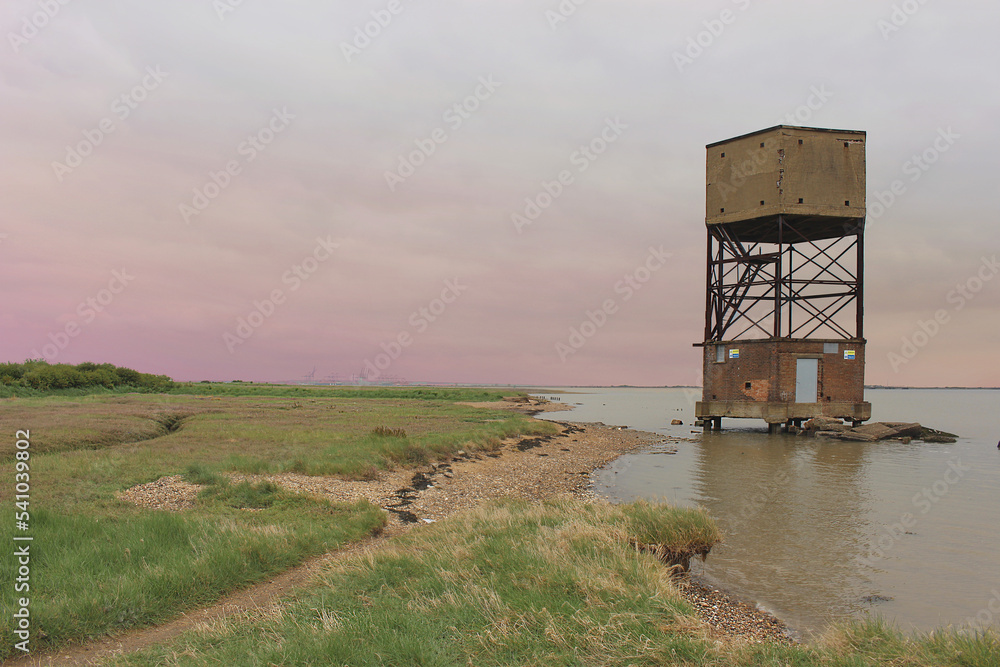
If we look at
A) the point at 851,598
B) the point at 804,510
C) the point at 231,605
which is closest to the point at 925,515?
the point at 804,510

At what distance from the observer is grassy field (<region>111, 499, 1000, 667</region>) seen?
5.33 m

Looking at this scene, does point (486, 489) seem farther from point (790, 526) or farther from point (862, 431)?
point (862, 431)

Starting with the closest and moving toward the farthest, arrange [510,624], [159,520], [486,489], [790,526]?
1. [510,624]
2. [159,520]
3. [790,526]
4. [486,489]

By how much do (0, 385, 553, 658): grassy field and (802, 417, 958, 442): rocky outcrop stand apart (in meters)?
23.7

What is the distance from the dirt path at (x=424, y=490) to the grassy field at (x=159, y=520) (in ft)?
1.09

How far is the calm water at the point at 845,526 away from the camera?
9016 mm

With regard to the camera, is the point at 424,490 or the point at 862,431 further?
the point at 862,431

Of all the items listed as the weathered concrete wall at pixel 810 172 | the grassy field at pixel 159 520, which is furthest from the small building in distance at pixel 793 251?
the grassy field at pixel 159 520

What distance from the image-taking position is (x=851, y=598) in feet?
29.7

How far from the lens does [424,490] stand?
16562mm

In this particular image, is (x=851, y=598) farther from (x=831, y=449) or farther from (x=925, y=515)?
(x=831, y=449)

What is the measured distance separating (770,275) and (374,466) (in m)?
31.7

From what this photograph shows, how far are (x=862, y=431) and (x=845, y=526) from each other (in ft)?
85.7

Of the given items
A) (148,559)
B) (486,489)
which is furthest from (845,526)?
(148,559)
